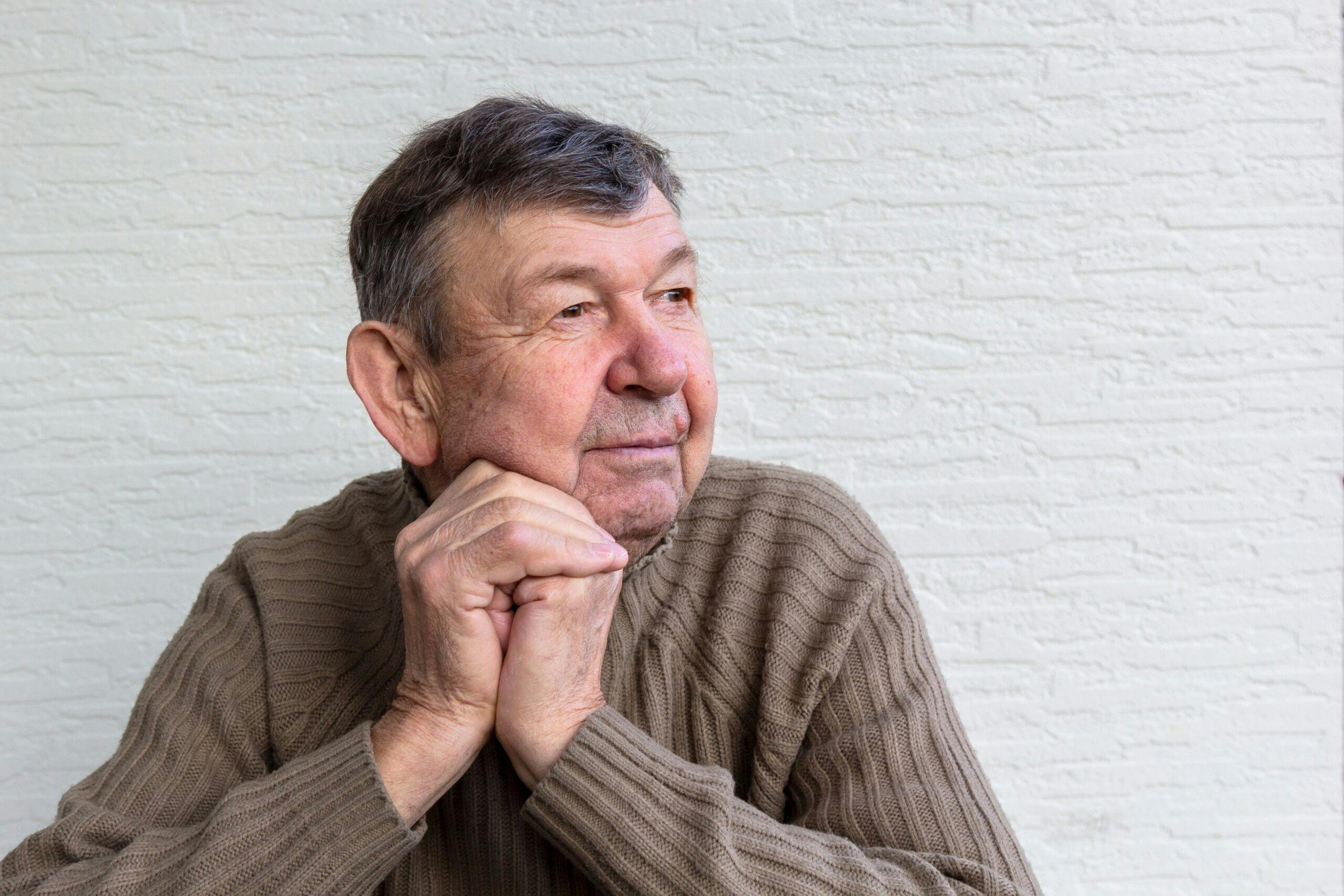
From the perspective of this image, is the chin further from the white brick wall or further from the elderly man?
the white brick wall

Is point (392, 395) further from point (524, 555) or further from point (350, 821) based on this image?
point (350, 821)

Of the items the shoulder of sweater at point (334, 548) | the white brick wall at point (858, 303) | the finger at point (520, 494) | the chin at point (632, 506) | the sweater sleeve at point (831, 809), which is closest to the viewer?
the sweater sleeve at point (831, 809)

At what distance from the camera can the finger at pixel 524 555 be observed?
1.25 meters

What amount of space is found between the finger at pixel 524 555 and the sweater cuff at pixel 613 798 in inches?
6.9

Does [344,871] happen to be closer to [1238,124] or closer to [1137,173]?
[1137,173]

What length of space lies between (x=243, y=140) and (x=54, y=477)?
82 centimetres

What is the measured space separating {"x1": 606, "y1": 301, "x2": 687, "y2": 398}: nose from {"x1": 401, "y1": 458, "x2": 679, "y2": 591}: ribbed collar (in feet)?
0.84

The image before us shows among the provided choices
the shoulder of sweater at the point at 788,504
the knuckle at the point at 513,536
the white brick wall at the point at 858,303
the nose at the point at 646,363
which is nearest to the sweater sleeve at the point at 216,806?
the knuckle at the point at 513,536

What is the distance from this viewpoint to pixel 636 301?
4.63 feet

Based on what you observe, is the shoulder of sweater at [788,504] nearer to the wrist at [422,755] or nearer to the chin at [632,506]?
the chin at [632,506]

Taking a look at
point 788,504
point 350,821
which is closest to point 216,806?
point 350,821

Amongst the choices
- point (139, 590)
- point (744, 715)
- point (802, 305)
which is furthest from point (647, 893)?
point (139, 590)

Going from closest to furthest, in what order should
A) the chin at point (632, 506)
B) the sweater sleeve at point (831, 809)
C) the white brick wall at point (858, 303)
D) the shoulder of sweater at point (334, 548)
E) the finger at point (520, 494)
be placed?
the sweater sleeve at point (831, 809), the finger at point (520, 494), the chin at point (632, 506), the shoulder of sweater at point (334, 548), the white brick wall at point (858, 303)

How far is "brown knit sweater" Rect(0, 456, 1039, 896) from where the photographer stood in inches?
47.8
